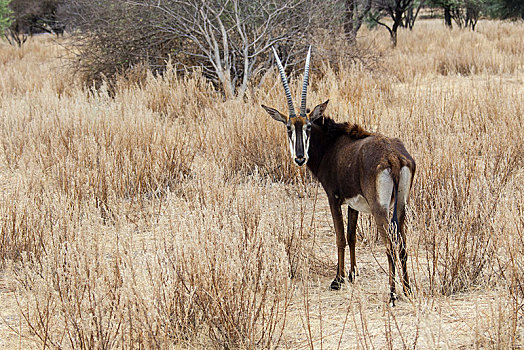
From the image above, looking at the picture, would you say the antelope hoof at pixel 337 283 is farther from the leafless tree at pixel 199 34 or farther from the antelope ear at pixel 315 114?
the leafless tree at pixel 199 34

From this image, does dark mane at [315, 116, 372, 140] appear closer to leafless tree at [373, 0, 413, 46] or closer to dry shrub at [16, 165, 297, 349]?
dry shrub at [16, 165, 297, 349]

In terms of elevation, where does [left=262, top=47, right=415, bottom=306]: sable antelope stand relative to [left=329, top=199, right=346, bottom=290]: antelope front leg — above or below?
above

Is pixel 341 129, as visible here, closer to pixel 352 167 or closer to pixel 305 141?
pixel 305 141

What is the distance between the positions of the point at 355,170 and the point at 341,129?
0.49 meters

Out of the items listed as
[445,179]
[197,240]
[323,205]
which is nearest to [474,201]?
[445,179]

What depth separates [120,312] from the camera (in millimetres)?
2736

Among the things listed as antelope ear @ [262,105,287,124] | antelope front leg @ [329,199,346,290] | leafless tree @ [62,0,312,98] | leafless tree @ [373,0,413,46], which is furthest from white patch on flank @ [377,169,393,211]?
leafless tree @ [373,0,413,46]

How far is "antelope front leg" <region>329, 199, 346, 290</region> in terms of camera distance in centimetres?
377

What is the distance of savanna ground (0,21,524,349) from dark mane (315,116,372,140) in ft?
1.97

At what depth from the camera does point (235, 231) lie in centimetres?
382

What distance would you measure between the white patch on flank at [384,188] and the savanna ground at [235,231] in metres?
0.28

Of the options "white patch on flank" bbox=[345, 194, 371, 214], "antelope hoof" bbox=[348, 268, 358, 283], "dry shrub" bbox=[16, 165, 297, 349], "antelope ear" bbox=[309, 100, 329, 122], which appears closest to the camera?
"dry shrub" bbox=[16, 165, 297, 349]

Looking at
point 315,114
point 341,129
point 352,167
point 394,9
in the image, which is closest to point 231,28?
point 315,114

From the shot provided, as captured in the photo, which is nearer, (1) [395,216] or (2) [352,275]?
(1) [395,216]
